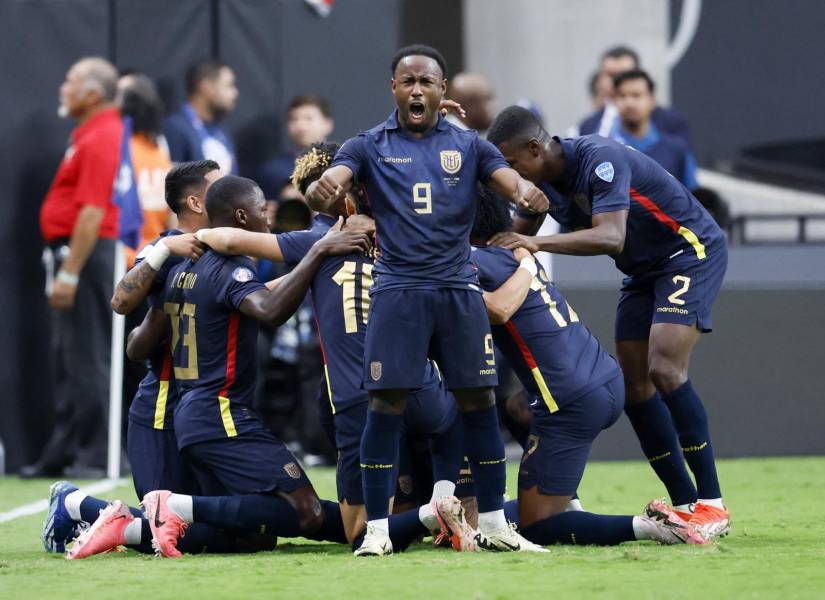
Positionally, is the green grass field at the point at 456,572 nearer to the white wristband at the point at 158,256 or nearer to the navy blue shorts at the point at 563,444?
the navy blue shorts at the point at 563,444

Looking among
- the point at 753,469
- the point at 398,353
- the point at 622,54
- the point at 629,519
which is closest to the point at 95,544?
the point at 398,353

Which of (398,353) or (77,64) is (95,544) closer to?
(398,353)

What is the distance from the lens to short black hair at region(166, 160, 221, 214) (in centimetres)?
682

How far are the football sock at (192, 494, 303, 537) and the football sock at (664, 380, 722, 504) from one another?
1709 mm

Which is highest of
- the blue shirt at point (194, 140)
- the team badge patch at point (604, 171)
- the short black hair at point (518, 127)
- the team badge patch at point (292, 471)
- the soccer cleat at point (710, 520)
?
the blue shirt at point (194, 140)

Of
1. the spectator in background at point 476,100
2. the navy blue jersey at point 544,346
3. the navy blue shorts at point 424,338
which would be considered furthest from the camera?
the spectator in background at point 476,100

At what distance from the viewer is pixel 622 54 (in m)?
11.8

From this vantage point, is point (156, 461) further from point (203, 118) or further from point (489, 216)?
point (203, 118)

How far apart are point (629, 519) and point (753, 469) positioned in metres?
4.18

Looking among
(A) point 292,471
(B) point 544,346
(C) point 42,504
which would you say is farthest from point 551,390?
(C) point 42,504

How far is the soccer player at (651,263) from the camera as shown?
6465mm

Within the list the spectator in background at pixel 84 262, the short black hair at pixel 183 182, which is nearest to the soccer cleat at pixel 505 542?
the short black hair at pixel 183 182

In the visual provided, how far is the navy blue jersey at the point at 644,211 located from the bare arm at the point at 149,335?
5.76ft

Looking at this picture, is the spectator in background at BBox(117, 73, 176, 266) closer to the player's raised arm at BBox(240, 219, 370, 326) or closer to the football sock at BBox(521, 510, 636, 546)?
the player's raised arm at BBox(240, 219, 370, 326)
